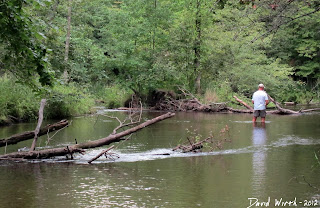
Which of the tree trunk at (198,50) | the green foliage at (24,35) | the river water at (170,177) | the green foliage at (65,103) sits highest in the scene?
the tree trunk at (198,50)

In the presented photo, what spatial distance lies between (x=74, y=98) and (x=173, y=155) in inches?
560

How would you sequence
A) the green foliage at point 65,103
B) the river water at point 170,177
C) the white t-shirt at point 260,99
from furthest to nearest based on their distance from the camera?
1. the green foliage at point 65,103
2. the white t-shirt at point 260,99
3. the river water at point 170,177

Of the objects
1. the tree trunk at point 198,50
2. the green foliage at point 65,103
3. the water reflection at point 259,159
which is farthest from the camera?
the tree trunk at point 198,50

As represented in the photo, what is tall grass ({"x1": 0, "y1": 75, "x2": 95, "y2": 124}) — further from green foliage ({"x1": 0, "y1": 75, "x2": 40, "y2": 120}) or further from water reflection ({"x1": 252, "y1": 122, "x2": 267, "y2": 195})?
water reflection ({"x1": 252, "y1": 122, "x2": 267, "y2": 195})

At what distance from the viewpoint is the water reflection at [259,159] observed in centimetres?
878

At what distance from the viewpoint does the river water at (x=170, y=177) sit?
25.4 feet

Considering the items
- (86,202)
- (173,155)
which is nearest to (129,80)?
(173,155)

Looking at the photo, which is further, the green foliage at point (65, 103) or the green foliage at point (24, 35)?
the green foliage at point (65, 103)

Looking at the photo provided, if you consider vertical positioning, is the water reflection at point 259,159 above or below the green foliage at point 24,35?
below

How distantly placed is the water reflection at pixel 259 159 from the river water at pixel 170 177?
0.05 feet

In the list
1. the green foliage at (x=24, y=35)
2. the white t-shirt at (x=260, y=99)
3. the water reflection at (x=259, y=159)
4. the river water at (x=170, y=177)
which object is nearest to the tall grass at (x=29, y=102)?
the river water at (x=170, y=177)

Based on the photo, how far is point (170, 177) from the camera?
378 inches

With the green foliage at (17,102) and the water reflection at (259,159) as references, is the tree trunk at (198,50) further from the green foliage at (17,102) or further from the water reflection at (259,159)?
the water reflection at (259,159)

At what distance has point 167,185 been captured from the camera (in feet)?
29.1
